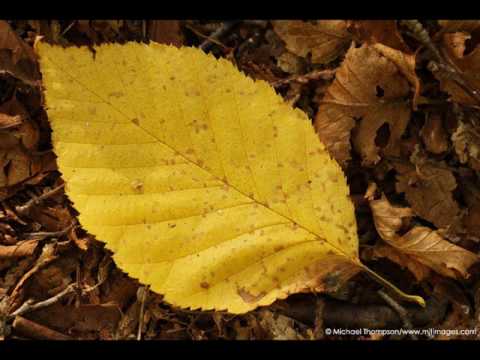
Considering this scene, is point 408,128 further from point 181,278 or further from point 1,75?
point 1,75

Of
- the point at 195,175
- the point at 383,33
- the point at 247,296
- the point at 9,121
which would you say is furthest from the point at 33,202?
the point at 383,33

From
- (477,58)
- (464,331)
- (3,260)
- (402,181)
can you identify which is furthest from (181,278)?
(477,58)

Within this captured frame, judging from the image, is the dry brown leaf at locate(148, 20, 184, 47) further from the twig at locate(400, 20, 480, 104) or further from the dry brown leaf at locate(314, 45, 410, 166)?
the twig at locate(400, 20, 480, 104)

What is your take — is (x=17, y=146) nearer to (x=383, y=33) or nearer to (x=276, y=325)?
(x=276, y=325)

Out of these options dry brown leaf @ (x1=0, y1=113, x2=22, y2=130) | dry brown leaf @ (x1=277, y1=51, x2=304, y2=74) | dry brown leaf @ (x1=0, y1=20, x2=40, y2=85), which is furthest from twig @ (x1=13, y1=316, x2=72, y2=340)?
dry brown leaf @ (x1=277, y1=51, x2=304, y2=74)

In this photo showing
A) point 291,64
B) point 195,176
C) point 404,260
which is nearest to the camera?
point 195,176

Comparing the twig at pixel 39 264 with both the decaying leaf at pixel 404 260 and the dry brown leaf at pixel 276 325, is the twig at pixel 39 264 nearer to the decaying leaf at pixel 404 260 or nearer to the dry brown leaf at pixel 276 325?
the dry brown leaf at pixel 276 325
